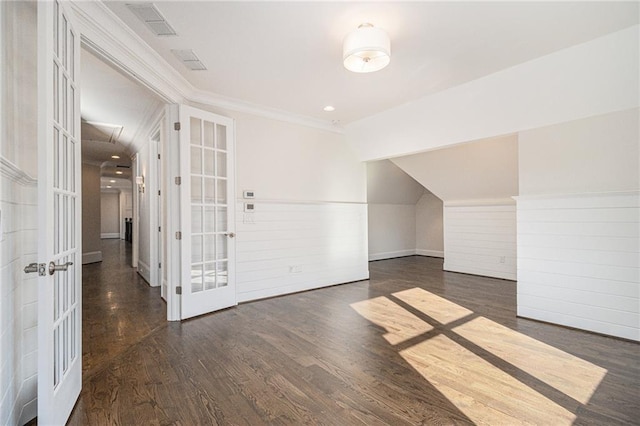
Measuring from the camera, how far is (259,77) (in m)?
3.31

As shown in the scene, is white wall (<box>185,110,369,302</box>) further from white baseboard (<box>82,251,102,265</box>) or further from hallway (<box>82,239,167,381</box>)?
white baseboard (<box>82,251,102,265</box>)

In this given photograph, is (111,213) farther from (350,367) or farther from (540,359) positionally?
(540,359)

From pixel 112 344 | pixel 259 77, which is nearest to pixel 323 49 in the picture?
A: pixel 259 77

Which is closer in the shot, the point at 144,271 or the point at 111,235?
the point at 144,271

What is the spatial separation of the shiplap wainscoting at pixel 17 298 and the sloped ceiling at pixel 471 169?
4899mm

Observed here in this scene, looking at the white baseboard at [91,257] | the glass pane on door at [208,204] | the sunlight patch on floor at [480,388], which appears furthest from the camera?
the white baseboard at [91,257]

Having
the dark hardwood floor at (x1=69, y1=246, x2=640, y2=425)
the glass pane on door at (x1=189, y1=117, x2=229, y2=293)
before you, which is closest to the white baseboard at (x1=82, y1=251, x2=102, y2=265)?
the dark hardwood floor at (x1=69, y1=246, x2=640, y2=425)

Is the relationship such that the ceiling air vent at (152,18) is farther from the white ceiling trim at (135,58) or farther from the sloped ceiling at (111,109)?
the sloped ceiling at (111,109)

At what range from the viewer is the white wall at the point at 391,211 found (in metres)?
7.33

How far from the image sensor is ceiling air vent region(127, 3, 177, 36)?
7.17 feet

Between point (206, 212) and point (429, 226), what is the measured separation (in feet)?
21.2

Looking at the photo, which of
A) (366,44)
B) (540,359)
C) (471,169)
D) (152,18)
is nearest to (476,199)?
(471,169)

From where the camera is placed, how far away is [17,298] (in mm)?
1604

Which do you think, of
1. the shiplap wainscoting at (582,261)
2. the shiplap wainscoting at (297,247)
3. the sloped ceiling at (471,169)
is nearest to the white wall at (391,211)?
the sloped ceiling at (471,169)
